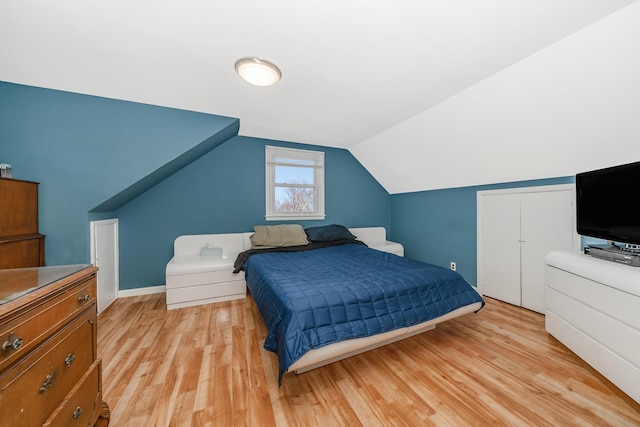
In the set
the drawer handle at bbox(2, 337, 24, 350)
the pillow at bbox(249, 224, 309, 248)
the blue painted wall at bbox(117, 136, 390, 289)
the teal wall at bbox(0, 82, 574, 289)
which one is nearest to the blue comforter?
the pillow at bbox(249, 224, 309, 248)

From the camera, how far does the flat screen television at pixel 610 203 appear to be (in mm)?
1749

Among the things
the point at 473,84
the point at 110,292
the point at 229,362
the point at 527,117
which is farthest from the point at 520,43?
the point at 110,292

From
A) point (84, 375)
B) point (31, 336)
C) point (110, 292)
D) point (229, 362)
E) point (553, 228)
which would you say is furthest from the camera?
point (110, 292)

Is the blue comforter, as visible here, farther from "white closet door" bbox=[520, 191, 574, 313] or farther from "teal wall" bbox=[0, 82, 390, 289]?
"teal wall" bbox=[0, 82, 390, 289]

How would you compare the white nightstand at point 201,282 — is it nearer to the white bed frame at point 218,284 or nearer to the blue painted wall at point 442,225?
the white bed frame at point 218,284

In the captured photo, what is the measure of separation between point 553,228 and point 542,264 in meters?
0.42

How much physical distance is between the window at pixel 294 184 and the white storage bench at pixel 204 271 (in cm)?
75

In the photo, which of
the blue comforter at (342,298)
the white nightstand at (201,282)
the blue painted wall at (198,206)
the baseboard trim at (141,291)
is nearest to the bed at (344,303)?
the blue comforter at (342,298)

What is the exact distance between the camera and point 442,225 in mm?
3852

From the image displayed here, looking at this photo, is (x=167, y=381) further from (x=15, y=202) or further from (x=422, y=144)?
(x=422, y=144)

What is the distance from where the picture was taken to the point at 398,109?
2736mm

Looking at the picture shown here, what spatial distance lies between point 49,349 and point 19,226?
1942mm

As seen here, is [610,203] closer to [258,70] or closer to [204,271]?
[258,70]

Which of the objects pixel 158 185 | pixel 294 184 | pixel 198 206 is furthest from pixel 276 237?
pixel 158 185
